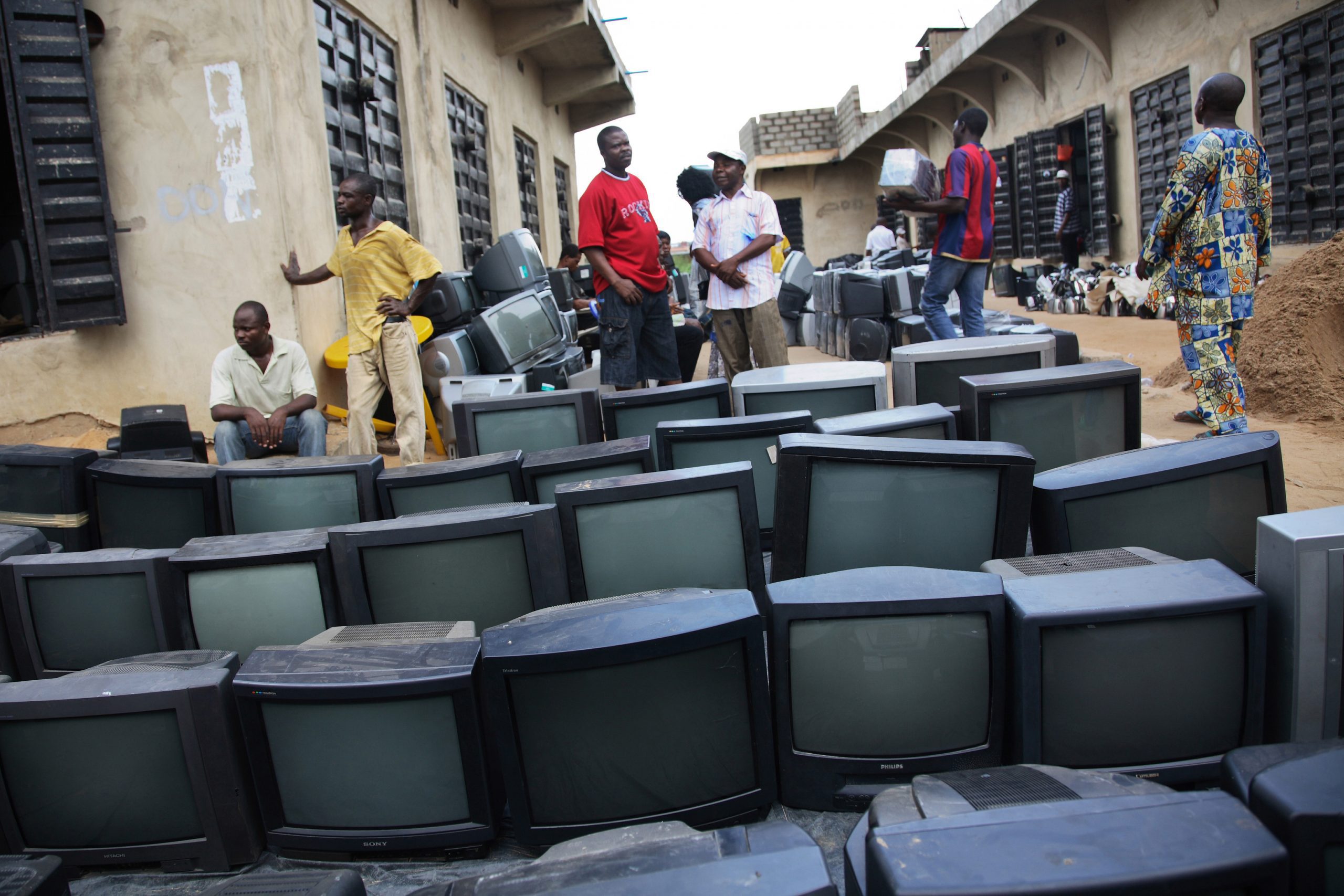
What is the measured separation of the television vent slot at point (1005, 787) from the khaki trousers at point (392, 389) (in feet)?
12.6

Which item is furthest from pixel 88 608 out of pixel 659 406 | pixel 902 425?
pixel 902 425

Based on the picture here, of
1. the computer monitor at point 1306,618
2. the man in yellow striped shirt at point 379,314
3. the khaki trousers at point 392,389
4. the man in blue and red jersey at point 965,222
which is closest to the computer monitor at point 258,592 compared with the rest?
the computer monitor at point 1306,618

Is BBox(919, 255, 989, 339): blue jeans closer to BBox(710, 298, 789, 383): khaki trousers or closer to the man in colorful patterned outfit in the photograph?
BBox(710, 298, 789, 383): khaki trousers

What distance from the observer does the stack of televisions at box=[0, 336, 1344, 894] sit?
1164 millimetres

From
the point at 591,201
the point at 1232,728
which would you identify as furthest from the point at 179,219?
the point at 1232,728

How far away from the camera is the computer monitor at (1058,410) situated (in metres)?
2.90

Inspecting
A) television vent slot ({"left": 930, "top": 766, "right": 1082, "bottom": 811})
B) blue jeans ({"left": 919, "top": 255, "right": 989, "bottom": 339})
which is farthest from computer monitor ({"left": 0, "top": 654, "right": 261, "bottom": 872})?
blue jeans ({"left": 919, "top": 255, "right": 989, "bottom": 339})

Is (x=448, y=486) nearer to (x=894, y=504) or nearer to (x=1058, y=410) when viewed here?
(x=894, y=504)

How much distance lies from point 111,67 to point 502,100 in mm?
5966

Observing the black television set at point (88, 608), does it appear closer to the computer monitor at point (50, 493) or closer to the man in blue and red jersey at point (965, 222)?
the computer monitor at point (50, 493)

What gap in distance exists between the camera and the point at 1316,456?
4078mm

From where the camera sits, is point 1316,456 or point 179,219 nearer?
point 1316,456

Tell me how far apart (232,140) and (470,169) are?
4.32 m

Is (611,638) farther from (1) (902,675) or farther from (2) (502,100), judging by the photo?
(2) (502,100)
